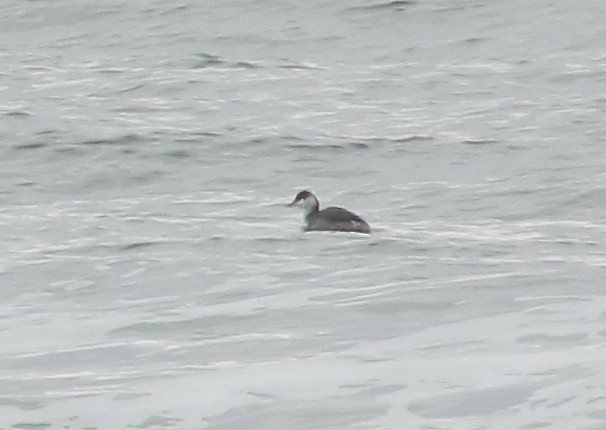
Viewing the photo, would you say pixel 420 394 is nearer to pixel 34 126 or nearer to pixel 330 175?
pixel 330 175

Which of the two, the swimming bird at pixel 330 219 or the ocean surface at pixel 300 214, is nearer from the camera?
the ocean surface at pixel 300 214

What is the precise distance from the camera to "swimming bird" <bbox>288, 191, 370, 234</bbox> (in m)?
10.6

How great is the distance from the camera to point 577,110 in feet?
47.2

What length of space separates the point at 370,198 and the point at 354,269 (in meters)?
2.65

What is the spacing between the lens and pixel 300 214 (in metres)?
11.4

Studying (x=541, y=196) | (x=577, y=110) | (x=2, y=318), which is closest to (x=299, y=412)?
(x=2, y=318)

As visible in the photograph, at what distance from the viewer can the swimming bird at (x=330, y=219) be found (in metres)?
10.6

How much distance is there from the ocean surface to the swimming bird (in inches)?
4.8

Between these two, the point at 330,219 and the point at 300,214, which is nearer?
the point at 330,219

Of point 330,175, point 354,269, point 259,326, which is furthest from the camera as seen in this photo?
point 330,175

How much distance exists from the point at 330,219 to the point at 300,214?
427 millimetres

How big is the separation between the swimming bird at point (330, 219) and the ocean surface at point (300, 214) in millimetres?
123

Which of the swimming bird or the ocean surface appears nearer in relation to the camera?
the ocean surface

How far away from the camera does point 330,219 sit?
1102 cm
